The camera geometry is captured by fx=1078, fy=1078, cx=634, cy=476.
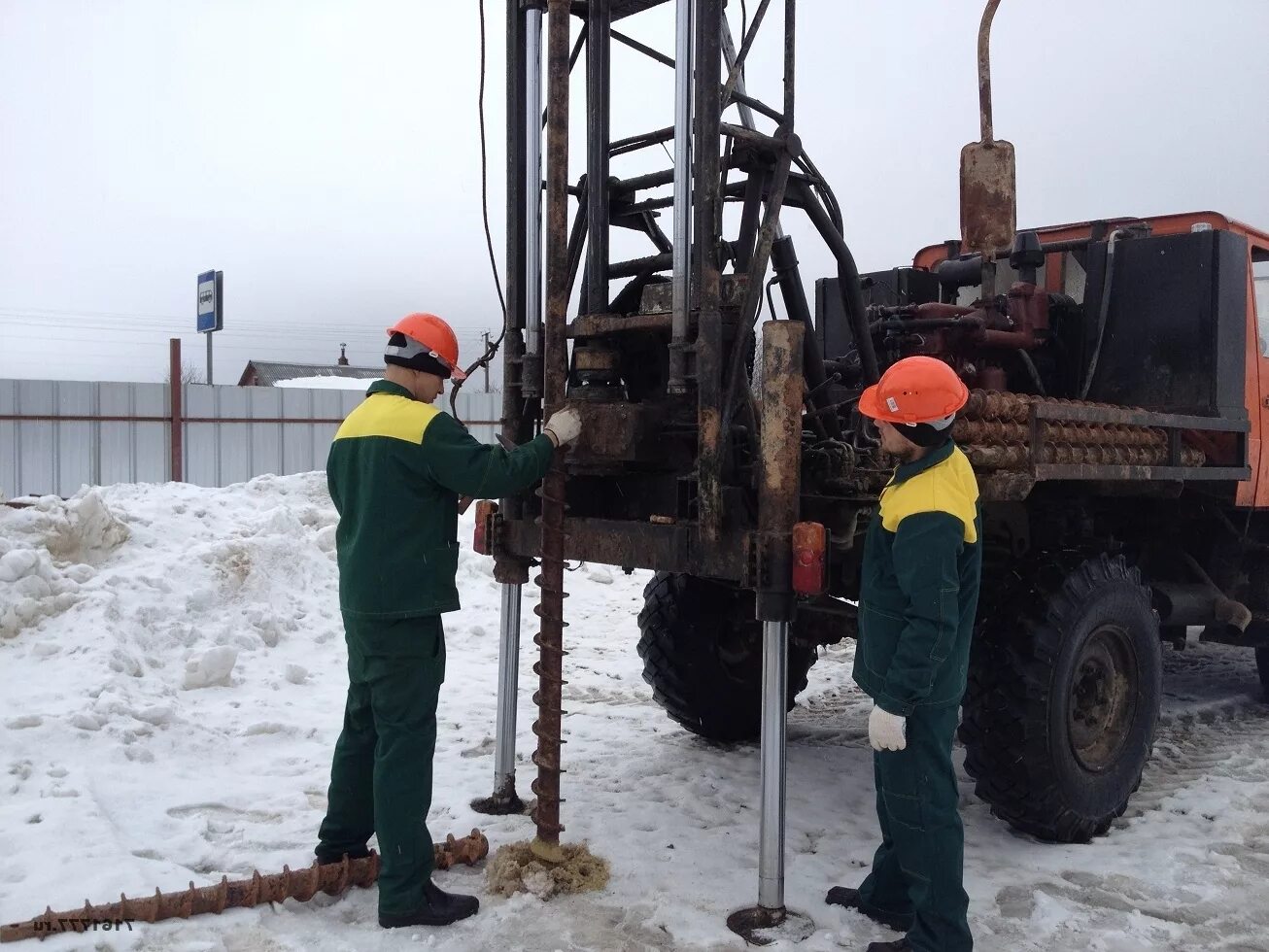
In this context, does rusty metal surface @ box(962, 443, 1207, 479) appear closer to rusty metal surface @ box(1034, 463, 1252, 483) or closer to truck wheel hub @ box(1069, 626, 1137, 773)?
rusty metal surface @ box(1034, 463, 1252, 483)

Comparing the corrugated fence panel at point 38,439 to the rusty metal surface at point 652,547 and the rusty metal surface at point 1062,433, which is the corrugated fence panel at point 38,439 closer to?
the rusty metal surface at point 652,547

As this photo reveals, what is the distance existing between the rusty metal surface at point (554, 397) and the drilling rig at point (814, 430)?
0.03 feet

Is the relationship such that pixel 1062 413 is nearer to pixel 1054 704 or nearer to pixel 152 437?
pixel 1054 704

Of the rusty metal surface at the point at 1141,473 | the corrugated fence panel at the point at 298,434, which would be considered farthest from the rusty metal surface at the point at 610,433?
the corrugated fence panel at the point at 298,434

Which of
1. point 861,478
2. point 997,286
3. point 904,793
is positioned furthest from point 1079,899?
point 997,286

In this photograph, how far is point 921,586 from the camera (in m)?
3.15

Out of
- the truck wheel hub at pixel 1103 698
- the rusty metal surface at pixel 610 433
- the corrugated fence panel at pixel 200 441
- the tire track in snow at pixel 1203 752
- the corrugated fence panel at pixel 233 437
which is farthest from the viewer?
the corrugated fence panel at pixel 233 437

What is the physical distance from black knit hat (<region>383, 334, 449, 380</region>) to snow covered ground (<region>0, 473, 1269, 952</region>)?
1.86 metres

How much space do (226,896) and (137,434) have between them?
583 inches

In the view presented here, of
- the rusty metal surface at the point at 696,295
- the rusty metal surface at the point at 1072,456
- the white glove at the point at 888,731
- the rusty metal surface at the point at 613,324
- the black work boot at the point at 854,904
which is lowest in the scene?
the black work boot at the point at 854,904

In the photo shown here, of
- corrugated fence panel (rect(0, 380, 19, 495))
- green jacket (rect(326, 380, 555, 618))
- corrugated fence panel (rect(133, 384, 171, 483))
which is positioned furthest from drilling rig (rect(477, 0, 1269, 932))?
corrugated fence panel (rect(0, 380, 19, 495))

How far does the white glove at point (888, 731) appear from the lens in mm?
3170

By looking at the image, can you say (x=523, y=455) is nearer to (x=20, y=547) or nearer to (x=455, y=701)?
(x=455, y=701)

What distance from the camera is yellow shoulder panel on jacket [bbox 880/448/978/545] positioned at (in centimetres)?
321
